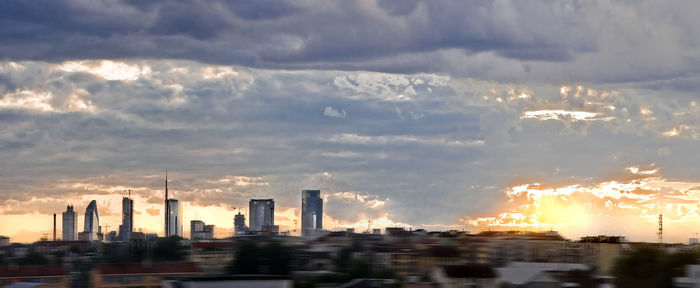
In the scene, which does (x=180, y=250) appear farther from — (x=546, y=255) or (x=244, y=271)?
(x=546, y=255)

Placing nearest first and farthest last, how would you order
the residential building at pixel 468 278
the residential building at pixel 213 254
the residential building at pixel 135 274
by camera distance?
the residential building at pixel 468 278, the residential building at pixel 135 274, the residential building at pixel 213 254

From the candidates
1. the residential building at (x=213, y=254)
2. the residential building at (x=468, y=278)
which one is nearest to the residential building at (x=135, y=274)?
the residential building at (x=468, y=278)

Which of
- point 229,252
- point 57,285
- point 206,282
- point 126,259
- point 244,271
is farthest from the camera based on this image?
point 229,252

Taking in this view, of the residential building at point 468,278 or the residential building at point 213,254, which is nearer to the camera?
the residential building at point 468,278

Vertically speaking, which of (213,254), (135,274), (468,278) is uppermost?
(468,278)

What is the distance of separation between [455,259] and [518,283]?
78.8 feet

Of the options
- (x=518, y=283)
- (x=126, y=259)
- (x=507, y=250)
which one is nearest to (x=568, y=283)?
(x=518, y=283)

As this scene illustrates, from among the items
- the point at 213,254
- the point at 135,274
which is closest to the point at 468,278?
the point at 135,274

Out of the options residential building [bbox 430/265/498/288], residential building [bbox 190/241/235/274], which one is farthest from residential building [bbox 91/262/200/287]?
residential building [bbox 190/241/235/274]

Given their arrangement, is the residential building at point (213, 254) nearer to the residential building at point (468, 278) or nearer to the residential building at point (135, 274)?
the residential building at point (135, 274)

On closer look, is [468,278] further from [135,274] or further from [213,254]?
[213,254]

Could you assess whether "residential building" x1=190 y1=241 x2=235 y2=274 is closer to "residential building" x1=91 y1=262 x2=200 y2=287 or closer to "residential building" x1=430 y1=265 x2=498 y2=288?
"residential building" x1=91 y1=262 x2=200 y2=287

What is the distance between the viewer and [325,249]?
3885 inches

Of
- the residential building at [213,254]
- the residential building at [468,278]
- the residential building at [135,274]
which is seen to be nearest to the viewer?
the residential building at [468,278]
